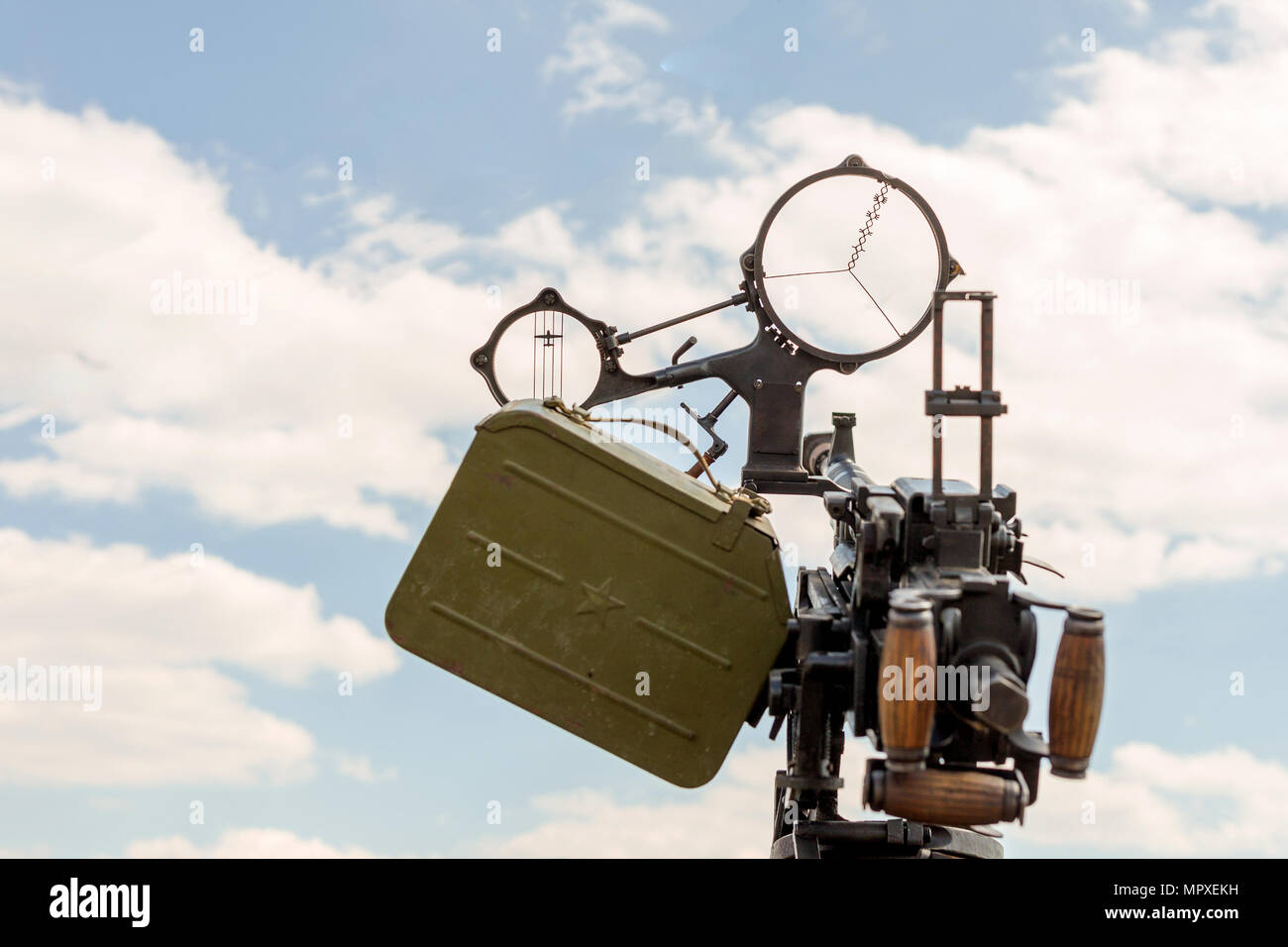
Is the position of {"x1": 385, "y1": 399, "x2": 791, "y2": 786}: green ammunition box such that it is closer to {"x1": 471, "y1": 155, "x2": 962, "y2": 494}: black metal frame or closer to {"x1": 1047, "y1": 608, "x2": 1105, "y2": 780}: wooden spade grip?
{"x1": 471, "y1": 155, "x2": 962, "y2": 494}: black metal frame

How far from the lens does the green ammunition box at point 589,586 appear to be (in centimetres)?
463

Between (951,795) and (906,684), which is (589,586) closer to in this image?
(906,684)

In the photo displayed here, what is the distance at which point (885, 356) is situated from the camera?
5.50 metres

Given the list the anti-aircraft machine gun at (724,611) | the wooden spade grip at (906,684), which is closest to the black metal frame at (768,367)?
the anti-aircraft machine gun at (724,611)

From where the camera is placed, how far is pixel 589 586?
4.64m

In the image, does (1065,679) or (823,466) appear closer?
(1065,679)

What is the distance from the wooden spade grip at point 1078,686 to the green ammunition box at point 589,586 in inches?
44.0

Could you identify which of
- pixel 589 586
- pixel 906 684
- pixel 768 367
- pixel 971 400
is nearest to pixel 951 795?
pixel 906 684

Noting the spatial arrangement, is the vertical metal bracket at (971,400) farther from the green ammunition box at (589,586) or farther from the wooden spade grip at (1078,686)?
the green ammunition box at (589,586)

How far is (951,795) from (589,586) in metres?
1.48
